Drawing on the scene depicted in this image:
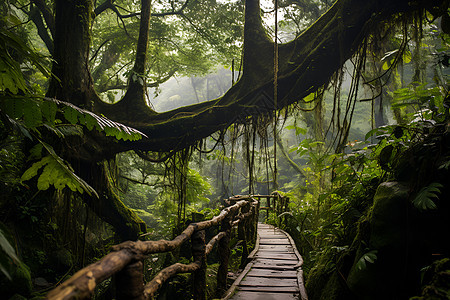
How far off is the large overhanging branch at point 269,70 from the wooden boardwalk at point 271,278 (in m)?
2.70

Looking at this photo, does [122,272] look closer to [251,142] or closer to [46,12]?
[251,142]

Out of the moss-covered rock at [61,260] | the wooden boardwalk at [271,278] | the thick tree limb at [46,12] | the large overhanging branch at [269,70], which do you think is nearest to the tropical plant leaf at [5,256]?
the wooden boardwalk at [271,278]

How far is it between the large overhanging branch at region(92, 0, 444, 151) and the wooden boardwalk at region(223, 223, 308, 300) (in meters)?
2.70

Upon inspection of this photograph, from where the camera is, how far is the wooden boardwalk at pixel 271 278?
3.40 m

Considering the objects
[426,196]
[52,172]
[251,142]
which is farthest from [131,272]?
[251,142]

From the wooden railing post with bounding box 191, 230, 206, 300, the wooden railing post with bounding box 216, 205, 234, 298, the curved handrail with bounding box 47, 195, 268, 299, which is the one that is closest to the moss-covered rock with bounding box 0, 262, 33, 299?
the wooden railing post with bounding box 191, 230, 206, 300

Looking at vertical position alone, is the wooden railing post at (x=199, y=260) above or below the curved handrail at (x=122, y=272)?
below

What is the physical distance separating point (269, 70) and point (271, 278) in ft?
11.3

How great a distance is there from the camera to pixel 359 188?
351 centimetres

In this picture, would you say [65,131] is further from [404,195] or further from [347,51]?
[347,51]

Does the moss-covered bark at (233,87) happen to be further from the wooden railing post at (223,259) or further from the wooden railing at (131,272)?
the wooden railing at (131,272)

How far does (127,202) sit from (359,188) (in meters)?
13.6

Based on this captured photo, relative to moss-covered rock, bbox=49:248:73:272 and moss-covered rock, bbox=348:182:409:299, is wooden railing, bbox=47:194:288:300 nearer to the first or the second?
moss-covered rock, bbox=348:182:409:299

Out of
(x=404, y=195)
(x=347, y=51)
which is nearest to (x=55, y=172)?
(x=404, y=195)
